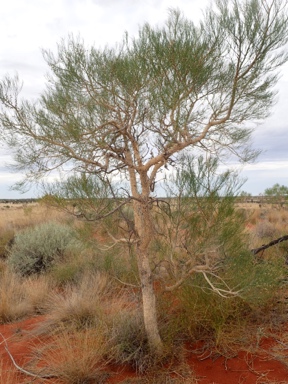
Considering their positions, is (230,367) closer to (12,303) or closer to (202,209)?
(202,209)

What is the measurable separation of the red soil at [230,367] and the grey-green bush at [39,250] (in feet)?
13.9

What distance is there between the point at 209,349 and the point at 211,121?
116 inches

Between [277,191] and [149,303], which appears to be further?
[277,191]

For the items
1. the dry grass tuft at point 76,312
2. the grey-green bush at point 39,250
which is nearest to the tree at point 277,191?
the grey-green bush at point 39,250

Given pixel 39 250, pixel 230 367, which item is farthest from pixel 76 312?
pixel 39 250

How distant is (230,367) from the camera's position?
438cm

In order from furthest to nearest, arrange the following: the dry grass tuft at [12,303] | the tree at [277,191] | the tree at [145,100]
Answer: the tree at [277,191]
the dry grass tuft at [12,303]
the tree at [145,100]

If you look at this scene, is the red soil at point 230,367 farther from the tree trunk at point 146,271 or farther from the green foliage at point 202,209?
the green foliage at point 202,209

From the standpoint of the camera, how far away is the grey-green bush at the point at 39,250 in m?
9.24

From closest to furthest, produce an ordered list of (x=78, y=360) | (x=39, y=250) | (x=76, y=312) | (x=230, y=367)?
1. (x=78, y=360)
2. (x=230, y=367)
3. (x=76, y=312)
4. (x=39, y=250)

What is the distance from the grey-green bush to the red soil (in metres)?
4.25

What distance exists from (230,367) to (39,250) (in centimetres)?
644

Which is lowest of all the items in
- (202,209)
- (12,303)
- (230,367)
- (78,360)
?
(230,367)

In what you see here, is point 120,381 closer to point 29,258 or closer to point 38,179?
point 38,179
